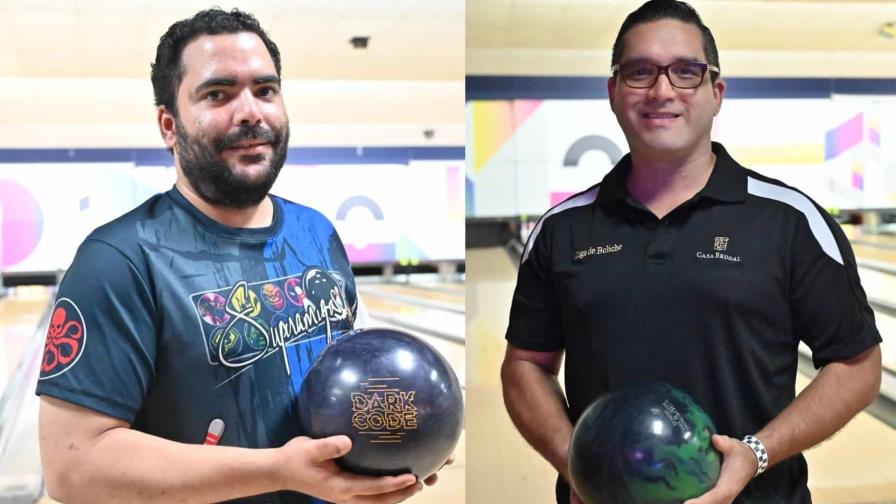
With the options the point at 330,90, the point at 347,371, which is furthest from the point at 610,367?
the point at 330,90

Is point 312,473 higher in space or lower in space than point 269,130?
lower

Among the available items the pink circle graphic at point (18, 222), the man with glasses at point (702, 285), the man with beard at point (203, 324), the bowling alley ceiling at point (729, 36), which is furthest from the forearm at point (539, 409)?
the pink circle graphic at point (18, 222)

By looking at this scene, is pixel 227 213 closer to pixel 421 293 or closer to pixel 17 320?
pixel 17 320

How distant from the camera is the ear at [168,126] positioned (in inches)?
45.3

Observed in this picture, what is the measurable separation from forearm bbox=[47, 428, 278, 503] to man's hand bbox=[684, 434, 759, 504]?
0.51m

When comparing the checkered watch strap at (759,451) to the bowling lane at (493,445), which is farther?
the bowling lane at (493,445)

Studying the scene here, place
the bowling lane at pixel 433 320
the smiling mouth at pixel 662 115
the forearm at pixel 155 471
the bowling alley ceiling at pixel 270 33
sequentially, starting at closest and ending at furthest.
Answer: the forearm at pixel 155 471, the smiling mouth at pixel 662 115, the bowling lane at pixel 433 320, the bowling alley ceiling at pixel 270 33

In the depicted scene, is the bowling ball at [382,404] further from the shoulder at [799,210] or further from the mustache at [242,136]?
the shoulder at [799,210]

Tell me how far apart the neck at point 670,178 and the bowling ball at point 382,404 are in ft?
1.35

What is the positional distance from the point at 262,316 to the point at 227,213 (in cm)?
14

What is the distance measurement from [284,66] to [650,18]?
423cm

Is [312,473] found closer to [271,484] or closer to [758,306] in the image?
[271,484]

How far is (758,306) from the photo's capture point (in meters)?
1.18

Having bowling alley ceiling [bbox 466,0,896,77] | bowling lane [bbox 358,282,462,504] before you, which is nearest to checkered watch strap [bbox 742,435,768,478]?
bowling lane [bbox 358,282,462,504]
